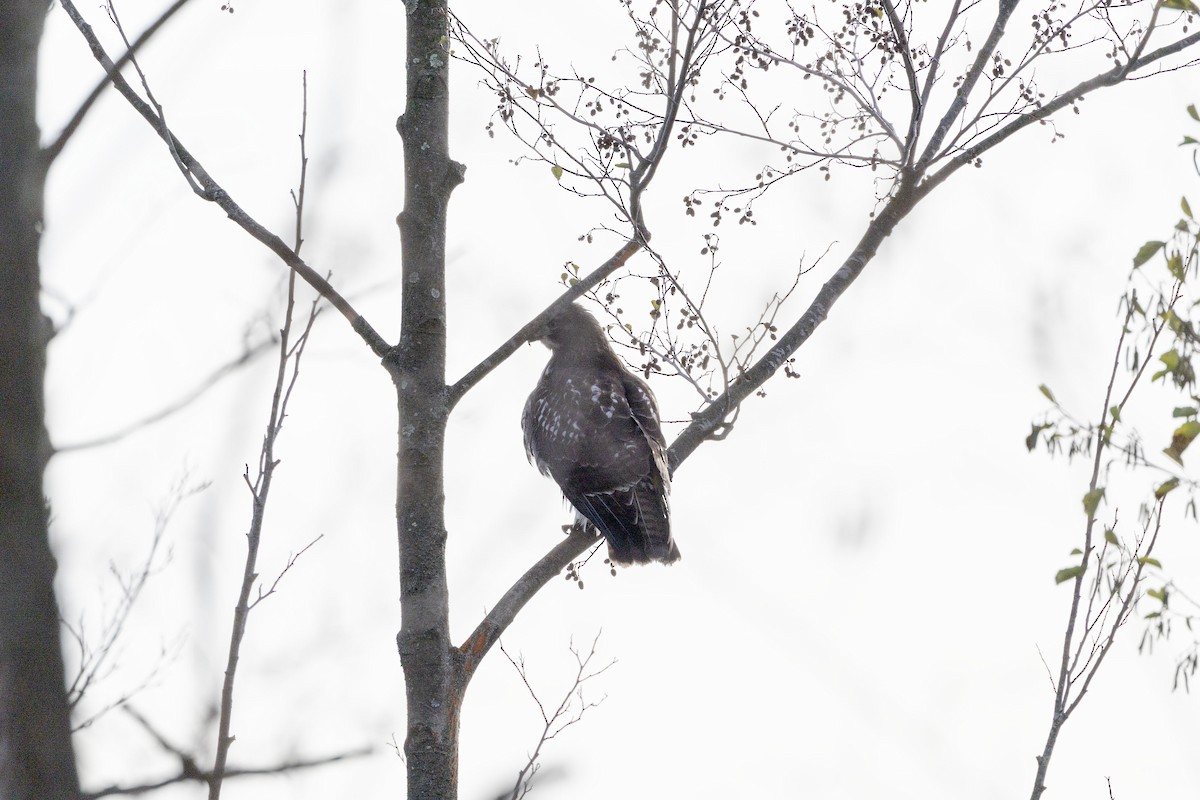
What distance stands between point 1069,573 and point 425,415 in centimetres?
188

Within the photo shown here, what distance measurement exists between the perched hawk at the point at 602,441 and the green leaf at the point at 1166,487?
316 cm

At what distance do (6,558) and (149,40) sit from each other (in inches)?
49.9

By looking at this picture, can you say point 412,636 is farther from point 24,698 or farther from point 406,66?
point 24,698

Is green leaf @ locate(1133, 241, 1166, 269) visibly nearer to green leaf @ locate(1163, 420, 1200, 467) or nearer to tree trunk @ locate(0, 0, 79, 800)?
green leaf @ locate(1163, 420, 1200, 467)

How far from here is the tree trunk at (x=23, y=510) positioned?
1.51 metres

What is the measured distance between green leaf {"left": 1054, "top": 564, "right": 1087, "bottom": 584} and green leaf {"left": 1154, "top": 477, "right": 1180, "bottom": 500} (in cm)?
32

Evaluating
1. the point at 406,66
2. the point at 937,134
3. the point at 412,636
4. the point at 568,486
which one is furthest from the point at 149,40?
the point at 568,486

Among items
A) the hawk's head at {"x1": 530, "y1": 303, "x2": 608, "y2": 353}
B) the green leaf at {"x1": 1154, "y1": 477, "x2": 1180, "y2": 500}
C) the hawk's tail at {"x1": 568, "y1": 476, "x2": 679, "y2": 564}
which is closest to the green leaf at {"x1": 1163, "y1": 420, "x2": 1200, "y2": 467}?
the green leaf at {"x1": 1154, "y1": 477, "x2": 1180, "y2": 500}

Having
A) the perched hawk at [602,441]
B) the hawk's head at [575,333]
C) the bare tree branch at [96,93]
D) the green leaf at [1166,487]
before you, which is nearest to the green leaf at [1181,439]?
the green leaf at [1166,487]

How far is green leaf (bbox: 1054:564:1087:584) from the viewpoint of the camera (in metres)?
3.33

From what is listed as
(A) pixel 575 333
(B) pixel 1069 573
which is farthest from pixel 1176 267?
(A) pixel 575 333

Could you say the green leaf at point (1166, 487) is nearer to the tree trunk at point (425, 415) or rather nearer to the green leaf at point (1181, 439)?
the green leaf at point (1181, 439)

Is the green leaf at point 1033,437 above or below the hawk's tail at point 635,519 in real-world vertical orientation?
below

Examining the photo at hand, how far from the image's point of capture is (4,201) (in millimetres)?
1646
